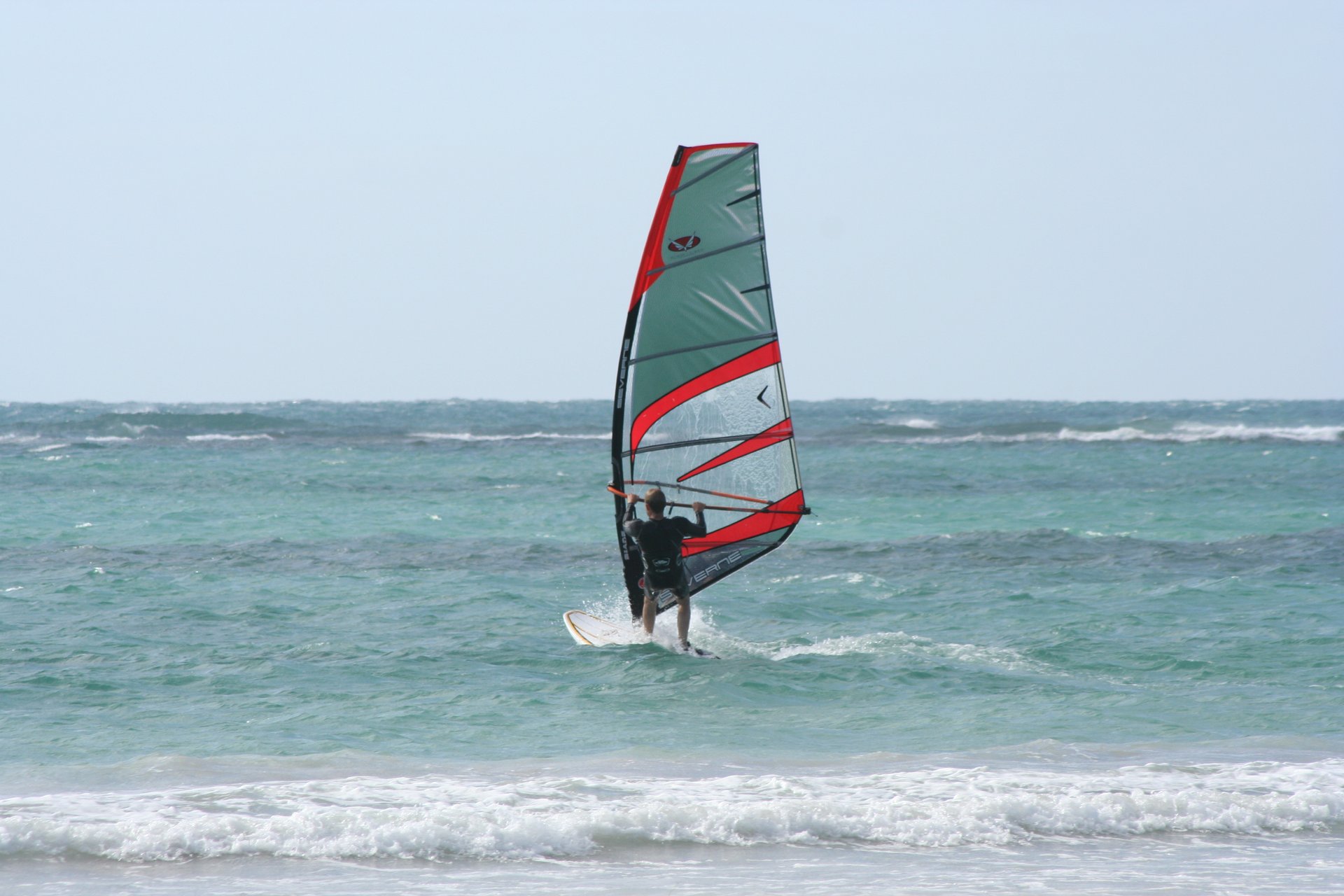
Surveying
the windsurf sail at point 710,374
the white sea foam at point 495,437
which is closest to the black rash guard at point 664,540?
the windsurf sail at point 710,374

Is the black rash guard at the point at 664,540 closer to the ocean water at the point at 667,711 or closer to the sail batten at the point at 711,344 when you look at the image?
the ocean water at the point at 667,711

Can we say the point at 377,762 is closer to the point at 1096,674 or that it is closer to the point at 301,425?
the point at 1096,674

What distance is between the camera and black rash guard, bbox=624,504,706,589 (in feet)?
26.2

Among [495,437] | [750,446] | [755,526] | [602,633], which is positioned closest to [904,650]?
[755,526]

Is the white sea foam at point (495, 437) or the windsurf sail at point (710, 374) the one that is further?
the white sea foam at point (495, 437)

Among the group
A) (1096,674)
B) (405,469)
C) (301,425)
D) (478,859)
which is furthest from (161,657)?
(301,425)

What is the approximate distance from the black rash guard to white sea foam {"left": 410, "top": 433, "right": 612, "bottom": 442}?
Answer: 26.7m

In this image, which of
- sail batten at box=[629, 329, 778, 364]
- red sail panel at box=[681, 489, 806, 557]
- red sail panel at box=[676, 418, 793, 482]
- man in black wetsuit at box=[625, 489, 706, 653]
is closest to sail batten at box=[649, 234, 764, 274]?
sail batten at box=[629, 329, 778, 364]

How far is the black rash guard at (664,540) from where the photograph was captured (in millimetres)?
8000

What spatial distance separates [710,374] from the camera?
322 inches

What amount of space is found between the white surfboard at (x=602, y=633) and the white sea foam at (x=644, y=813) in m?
2.87

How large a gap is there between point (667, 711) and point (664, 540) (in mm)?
1315

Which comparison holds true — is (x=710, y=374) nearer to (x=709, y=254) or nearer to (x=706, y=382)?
(x=706, y=382)

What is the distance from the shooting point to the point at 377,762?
19.9ft
